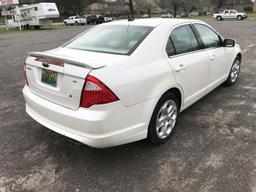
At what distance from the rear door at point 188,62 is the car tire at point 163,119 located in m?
0.28

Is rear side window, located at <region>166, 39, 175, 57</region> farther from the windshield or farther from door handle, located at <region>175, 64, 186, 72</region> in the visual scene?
the windshield

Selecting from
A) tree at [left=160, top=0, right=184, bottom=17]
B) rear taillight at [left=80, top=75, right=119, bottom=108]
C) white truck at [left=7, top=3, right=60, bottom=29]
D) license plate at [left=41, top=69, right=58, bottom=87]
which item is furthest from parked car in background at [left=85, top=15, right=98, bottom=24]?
rear taillight at [left=80, top=75, right=119, bottom=108]

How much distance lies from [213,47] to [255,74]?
2.73 meters

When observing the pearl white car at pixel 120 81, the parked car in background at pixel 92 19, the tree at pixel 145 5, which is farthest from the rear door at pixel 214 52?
the tree at pixel 145 5

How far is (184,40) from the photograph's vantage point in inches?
145

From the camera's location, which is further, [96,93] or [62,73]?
[62,73]

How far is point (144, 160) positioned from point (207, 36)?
2477 mm

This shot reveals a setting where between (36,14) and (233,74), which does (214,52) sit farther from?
(36,14)

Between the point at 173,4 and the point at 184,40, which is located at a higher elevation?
the point at 173,4

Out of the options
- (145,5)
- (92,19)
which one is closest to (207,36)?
(92,19)

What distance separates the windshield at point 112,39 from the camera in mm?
3143

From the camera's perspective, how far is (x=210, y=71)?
4.21 metres

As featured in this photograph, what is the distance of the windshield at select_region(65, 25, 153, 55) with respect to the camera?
124 inches

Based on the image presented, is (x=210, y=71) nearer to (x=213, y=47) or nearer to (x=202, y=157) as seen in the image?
(x=213, y=47)
